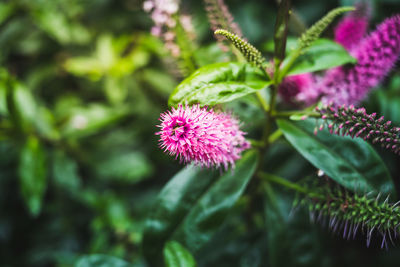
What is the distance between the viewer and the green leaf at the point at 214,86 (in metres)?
0.65

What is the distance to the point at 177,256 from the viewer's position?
781 millimetres

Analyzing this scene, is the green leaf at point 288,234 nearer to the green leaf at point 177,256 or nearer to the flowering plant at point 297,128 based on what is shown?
the flowering plant at point 297,128

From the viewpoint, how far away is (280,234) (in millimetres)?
1011

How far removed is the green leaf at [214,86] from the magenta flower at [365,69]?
31 cm

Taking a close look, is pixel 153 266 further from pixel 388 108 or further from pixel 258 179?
pixel 388 108

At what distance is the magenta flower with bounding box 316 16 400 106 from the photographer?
84 centimetres

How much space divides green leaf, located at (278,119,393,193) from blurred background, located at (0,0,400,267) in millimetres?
282

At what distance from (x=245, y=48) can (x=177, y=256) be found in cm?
59

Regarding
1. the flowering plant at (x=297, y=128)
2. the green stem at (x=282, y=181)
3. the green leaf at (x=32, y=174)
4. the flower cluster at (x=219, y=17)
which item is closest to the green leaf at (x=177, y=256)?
the flowering plant at (x=297, y=128)

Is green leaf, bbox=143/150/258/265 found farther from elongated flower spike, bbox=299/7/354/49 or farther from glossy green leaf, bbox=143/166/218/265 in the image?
elongated flower spike, bbox=299/7/354/49

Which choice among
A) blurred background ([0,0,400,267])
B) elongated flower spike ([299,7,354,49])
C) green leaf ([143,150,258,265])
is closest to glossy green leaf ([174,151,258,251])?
green leaf ([143,150,258,265])

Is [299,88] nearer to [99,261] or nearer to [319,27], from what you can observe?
[319,27]

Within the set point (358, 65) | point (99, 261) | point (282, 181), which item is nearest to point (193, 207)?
point (282, 181)

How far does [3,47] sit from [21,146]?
1.92ft
